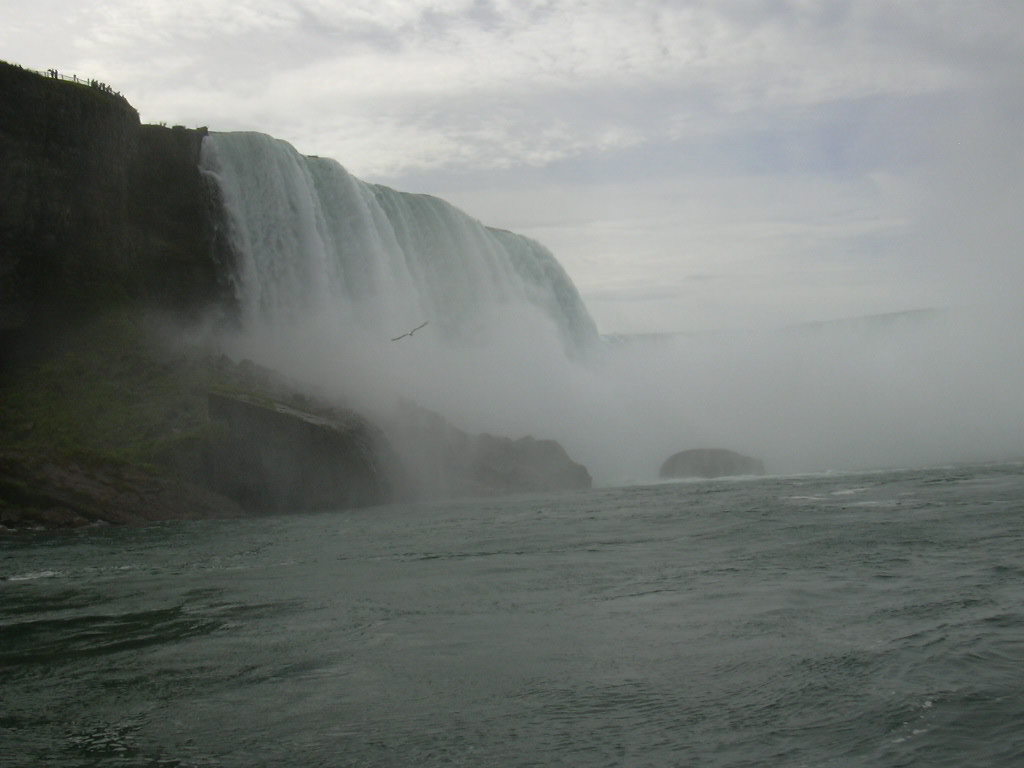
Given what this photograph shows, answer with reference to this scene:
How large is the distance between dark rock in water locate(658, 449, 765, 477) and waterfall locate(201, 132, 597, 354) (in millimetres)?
10790

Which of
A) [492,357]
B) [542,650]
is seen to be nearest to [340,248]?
[492,357]

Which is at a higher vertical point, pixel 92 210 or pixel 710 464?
pixel 92 210

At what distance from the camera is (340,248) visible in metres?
37.9

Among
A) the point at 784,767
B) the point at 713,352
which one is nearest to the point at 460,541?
the point at 784,767

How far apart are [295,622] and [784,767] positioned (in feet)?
19.8

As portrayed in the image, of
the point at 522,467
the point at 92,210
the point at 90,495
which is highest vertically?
the point at 92,210

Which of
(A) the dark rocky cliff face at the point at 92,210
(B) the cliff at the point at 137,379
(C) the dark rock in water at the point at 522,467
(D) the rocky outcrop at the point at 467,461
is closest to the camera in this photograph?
(B) the cliff at the point at 137,379

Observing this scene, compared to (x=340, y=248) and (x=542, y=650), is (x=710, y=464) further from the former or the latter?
(x=542, y=650)

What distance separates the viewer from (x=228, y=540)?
1920 cm

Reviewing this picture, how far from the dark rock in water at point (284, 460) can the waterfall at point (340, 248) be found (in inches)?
349

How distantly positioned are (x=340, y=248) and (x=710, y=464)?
14.4 m

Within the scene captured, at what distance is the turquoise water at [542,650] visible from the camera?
651 centimetres

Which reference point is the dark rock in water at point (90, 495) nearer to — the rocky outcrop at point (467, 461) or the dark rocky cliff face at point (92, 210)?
the rocky outcrop at point (467, 461)

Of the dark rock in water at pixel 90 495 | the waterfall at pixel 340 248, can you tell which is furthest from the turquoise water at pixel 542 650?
the waterfall at pixel 340 248
